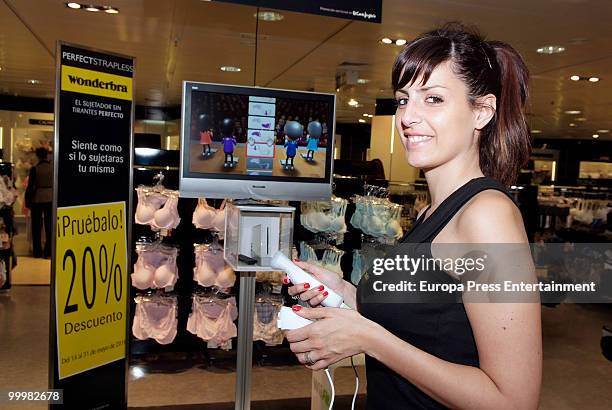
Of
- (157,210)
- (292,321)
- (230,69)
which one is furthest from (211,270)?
(230,69)

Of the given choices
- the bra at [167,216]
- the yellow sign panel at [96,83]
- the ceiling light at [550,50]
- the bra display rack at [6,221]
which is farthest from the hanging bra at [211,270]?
the ceiling light at [550,50]

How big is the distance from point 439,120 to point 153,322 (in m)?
3.40

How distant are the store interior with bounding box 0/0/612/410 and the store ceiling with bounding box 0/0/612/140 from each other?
3 cm

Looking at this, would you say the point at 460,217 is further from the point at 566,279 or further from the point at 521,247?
the point at 566,279

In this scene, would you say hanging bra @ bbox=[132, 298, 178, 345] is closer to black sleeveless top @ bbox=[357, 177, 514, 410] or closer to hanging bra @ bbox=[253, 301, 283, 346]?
hanging bra @ bbox=[253, 301, 283, 346]

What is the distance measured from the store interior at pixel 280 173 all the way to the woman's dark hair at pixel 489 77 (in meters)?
0.10

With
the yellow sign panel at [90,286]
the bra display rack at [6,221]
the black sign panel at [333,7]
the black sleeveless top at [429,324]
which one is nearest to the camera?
the black sleeveless top at [429,324]

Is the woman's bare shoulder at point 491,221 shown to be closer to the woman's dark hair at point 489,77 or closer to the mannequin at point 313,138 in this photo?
the woman's dark hair at point 489,77

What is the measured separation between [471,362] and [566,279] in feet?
22.3

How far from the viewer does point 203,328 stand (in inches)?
161

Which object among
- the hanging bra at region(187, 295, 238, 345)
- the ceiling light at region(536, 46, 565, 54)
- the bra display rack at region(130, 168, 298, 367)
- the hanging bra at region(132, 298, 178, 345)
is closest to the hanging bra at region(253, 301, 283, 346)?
the bra display rack at region(130, 168, 298, 367)

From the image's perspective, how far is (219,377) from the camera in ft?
14.2

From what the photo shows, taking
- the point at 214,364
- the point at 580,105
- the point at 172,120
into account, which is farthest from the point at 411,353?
the point at 172,120

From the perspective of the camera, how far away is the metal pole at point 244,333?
2971mm
